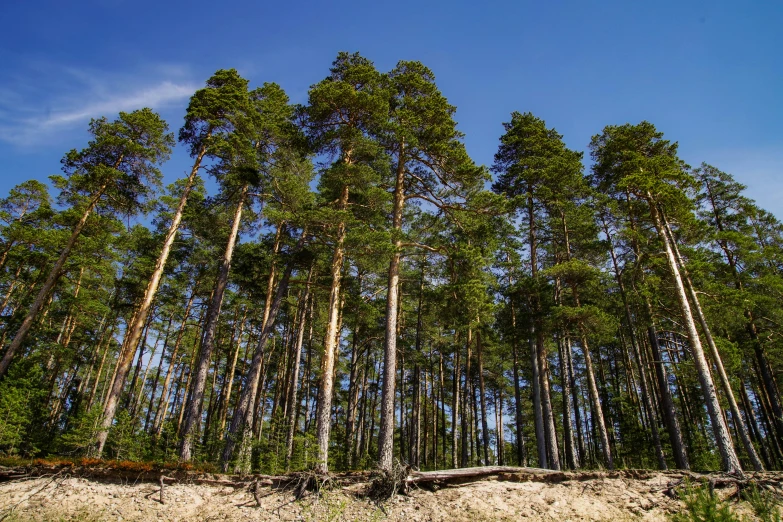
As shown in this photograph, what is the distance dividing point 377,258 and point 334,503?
703 centimetres

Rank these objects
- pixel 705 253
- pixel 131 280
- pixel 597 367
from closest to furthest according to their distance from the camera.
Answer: pixel 705 253 < pixel 131 280 < pixel 597 367

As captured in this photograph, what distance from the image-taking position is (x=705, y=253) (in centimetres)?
1706

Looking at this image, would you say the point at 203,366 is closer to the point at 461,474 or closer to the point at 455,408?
the point at 461,474

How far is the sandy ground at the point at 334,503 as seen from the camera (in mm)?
7234


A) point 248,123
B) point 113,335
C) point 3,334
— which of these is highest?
point 248,123

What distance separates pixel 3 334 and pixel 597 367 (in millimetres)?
35652

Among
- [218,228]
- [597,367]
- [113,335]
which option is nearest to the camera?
[218,228]

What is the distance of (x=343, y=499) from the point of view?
7777 millimetres

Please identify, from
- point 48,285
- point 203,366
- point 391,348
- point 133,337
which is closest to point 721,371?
point 391,348

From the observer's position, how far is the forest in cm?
1228

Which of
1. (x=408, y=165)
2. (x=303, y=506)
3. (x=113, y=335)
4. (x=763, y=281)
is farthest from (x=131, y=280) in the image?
(x=763, y=281)

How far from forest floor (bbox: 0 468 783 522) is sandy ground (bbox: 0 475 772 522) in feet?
0.06

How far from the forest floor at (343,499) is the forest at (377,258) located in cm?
174

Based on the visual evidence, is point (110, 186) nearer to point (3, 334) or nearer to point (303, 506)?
point (3, 334)
